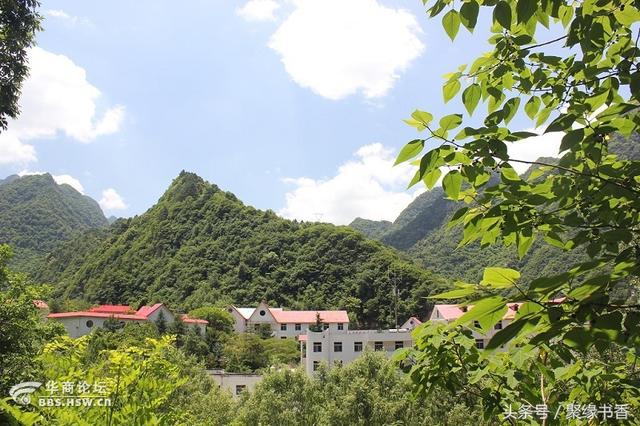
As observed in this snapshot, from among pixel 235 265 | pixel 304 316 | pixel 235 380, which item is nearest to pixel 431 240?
pixel 235 265

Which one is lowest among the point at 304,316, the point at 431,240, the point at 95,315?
the point at 95,315

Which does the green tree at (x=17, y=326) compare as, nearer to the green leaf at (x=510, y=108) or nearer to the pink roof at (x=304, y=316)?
the green leaf at (x=510, y=108)

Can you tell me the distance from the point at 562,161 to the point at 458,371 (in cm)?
114

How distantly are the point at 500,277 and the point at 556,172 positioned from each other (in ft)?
2.27

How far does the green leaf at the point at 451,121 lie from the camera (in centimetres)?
110

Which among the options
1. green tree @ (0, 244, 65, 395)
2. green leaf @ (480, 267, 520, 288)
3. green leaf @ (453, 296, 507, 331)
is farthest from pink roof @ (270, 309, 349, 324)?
green leaf @ (453, 296, 507, 331)

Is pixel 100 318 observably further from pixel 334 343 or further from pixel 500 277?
pixel 500 277

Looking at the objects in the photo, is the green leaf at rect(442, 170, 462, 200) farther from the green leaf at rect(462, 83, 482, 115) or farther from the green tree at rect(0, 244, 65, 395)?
the green tree at rect(0, 244, 65, 395)

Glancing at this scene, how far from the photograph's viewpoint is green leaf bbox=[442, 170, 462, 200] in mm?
1225

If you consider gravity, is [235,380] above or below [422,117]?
below

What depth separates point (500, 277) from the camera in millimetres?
927

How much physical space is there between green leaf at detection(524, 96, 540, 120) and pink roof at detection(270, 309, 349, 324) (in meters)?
41.3

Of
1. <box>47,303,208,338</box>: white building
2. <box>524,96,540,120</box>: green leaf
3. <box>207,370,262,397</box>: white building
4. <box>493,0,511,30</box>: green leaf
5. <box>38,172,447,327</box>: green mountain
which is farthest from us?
<box>38,172,447,327</box>: green mountain

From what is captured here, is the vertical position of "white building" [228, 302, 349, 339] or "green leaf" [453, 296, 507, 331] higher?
"white building" [228, 302, 349, 339]
